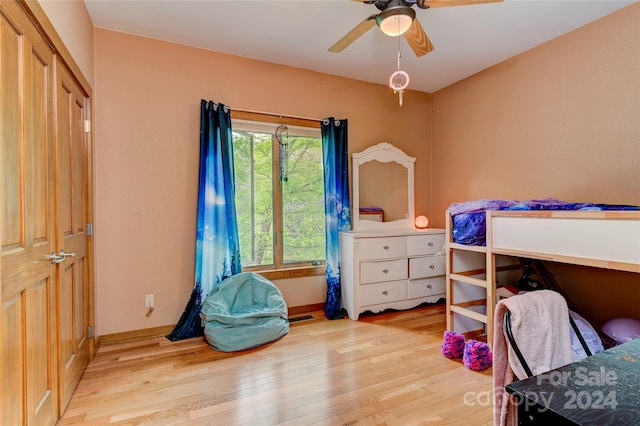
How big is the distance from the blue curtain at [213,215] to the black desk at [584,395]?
2.63 m

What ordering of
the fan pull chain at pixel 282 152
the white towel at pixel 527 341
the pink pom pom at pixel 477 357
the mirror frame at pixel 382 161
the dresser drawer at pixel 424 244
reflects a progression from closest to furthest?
the white towel at pixel 527 341 < the pink pom pom at pixel 477 357 < the fan pull chain at pixel 282 152 < the dresser drawer at pixel 424 244 < the mirror frame at pixel 382 161

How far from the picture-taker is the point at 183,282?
9.51 ft

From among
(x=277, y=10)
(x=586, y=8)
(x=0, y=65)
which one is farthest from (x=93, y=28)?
(x=586, y=8)

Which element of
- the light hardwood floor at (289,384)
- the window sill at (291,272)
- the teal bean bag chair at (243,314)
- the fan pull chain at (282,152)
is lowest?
the light hardwood floor at (289,384)

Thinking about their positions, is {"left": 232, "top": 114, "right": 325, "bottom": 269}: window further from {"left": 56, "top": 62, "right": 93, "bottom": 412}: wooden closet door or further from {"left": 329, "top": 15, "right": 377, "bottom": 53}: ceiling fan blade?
{"left": 56, "top": 62, "right": 93, "bottom": 412}: wooden closet door

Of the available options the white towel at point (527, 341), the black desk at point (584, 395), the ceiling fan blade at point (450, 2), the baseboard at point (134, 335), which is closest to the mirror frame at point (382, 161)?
the ceiling fan blade at point (450, 2)

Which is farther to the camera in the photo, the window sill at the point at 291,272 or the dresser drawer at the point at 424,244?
the dresser drawer at the point at 424,244

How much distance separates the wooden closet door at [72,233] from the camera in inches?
69.2

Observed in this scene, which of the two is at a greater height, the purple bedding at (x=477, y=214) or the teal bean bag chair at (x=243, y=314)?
the purple bedding at (x=477, y=214)

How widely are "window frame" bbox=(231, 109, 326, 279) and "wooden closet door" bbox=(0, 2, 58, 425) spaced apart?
1.73m

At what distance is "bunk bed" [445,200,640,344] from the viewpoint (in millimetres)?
1636

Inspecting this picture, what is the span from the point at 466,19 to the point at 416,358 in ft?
8.99

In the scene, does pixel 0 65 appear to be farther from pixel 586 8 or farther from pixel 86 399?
pixel 586 8

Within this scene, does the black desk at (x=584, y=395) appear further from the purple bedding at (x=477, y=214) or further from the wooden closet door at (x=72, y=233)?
the wooden closet door at (x=72, y=233)
